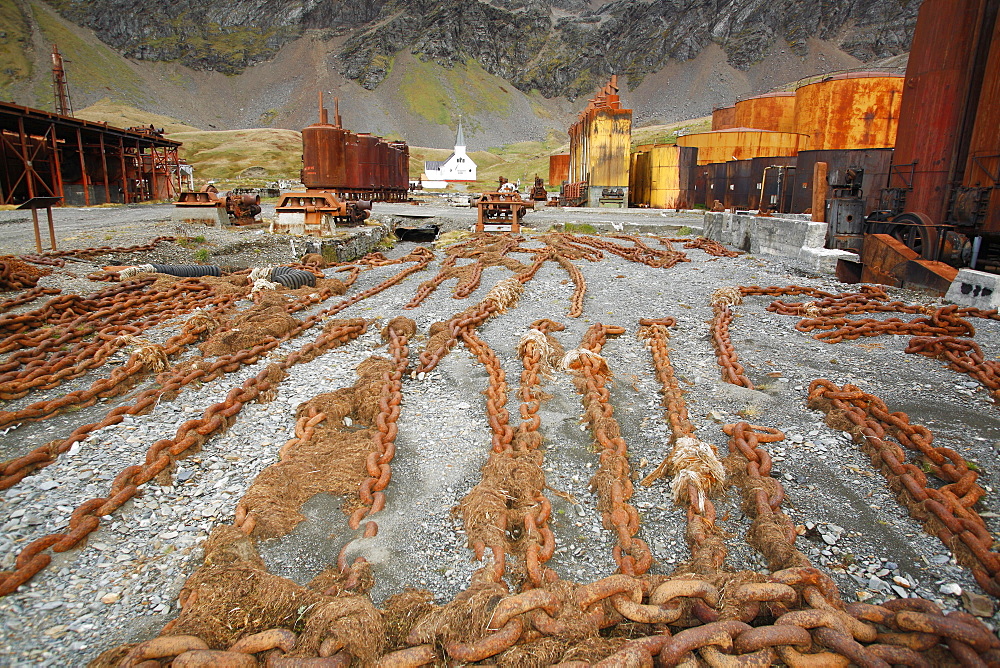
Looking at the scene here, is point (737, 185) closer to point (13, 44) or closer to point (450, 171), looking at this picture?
point (450, 171)

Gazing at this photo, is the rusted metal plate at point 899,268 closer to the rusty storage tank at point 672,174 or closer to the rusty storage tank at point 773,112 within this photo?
the rusty storage tank at point 672,174

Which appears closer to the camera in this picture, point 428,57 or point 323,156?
point 323,156

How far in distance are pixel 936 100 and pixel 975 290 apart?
5.11m

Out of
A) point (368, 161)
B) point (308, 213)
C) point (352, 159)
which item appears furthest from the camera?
point (368, 161)

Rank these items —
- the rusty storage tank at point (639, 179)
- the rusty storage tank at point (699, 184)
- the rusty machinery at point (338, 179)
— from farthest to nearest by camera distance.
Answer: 1. the rusty storage tank at point (639, 179)
2. the rusty storage tank at point (699, 184)
3. the rusty machinery at point (338, 179)

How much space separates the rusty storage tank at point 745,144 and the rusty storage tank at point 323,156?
63.2 feet

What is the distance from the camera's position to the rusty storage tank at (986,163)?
8652mm

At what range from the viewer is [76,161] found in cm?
2794

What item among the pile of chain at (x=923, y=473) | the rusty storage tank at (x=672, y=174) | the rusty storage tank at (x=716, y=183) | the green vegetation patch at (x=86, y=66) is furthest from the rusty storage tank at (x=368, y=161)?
the green vegetation patch at (x=86, y=66)

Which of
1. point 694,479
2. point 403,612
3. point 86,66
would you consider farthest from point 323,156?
point 86,66

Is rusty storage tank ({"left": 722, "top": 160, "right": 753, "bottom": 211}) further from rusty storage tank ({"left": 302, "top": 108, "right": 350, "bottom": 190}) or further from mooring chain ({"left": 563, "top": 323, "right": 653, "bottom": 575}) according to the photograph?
mooring chain ({"left": 563, "top": 323, "right": 653, "bottom": 575})

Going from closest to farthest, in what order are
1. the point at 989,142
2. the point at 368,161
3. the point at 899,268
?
the point at 989,142
the point at 899,268
the point at 368,161

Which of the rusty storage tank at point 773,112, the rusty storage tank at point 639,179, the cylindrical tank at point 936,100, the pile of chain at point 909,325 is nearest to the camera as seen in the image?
the pile of chain at point 909,325

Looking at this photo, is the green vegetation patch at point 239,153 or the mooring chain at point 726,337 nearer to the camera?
the mooring chain at point 726,337
